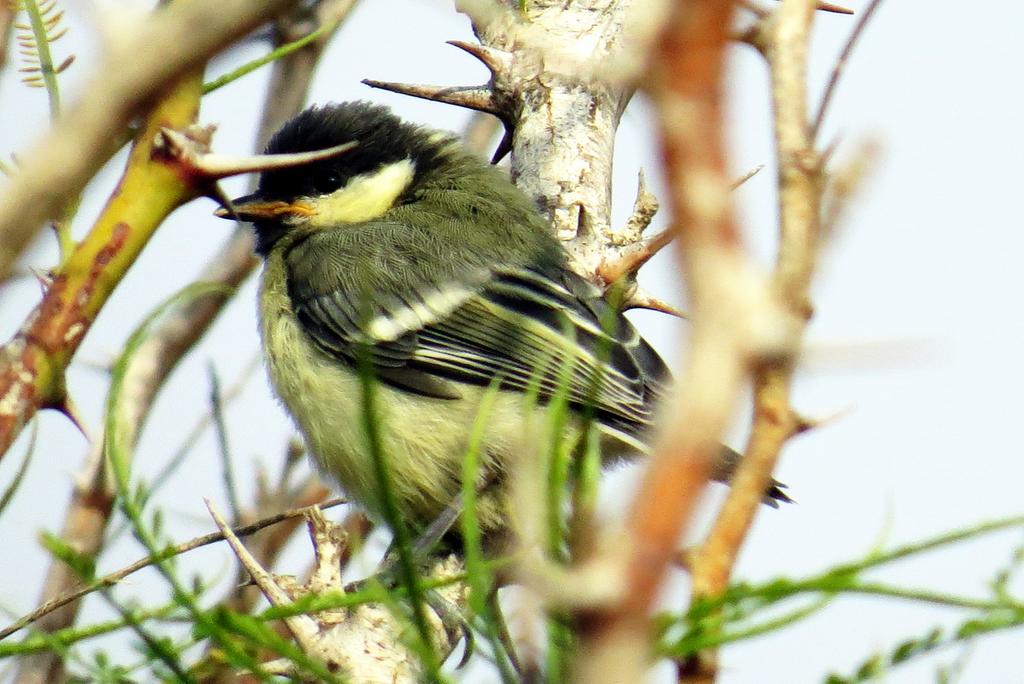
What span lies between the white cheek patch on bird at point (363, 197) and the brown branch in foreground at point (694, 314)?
3709 mm

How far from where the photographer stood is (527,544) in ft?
3.07

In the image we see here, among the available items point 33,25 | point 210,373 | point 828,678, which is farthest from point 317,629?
point 828,678

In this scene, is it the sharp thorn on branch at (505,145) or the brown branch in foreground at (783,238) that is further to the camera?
the sharp thorn on branch at (505,145)

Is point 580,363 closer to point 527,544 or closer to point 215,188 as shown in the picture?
point 215,188

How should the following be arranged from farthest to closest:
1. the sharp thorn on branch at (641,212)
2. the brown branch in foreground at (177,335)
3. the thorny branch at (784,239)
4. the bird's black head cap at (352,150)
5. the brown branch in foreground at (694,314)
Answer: the bird's black head cap at (352,150) < the sharp thorn on branch at (641,212) < the brown branch in foreground at (177,335) < the thorny branch at (784,239) < the brown branch in foreground at (694,314)

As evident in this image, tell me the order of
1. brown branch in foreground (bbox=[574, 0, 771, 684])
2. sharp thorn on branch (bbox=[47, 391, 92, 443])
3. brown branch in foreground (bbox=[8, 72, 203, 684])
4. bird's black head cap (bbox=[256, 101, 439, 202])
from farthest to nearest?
bird's black head cap (bbox=[256, 101, 439, 202]) → sharp thorn on branch (bbox=[47, 391, 92, 443]) → brown branch in foreground (bbox=[8, 72, 203, 684]) → brown branch in foreground (bbox=[574, 0, 771, 684])

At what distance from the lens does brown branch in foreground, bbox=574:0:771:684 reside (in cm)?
62

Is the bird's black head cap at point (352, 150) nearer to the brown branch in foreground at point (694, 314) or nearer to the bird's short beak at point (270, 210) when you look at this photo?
the bird's short beak at point (270, 210)

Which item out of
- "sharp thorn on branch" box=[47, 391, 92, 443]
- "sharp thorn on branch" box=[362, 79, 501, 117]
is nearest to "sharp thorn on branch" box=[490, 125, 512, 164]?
"sharp thorn on branch" box=[362, 79, 501, 117]

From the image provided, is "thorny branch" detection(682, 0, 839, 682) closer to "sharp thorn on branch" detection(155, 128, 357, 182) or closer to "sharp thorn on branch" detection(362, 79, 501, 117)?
"sharp thorn on branch" detection(155, 128, 357, 182)

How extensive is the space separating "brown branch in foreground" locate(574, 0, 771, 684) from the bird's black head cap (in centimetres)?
364

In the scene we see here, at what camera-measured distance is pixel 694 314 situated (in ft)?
2.03

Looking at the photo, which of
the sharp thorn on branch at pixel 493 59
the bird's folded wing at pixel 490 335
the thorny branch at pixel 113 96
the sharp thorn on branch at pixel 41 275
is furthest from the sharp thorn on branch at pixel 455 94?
the thorny branch at pixel 113 96

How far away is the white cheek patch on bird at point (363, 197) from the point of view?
434 cm
